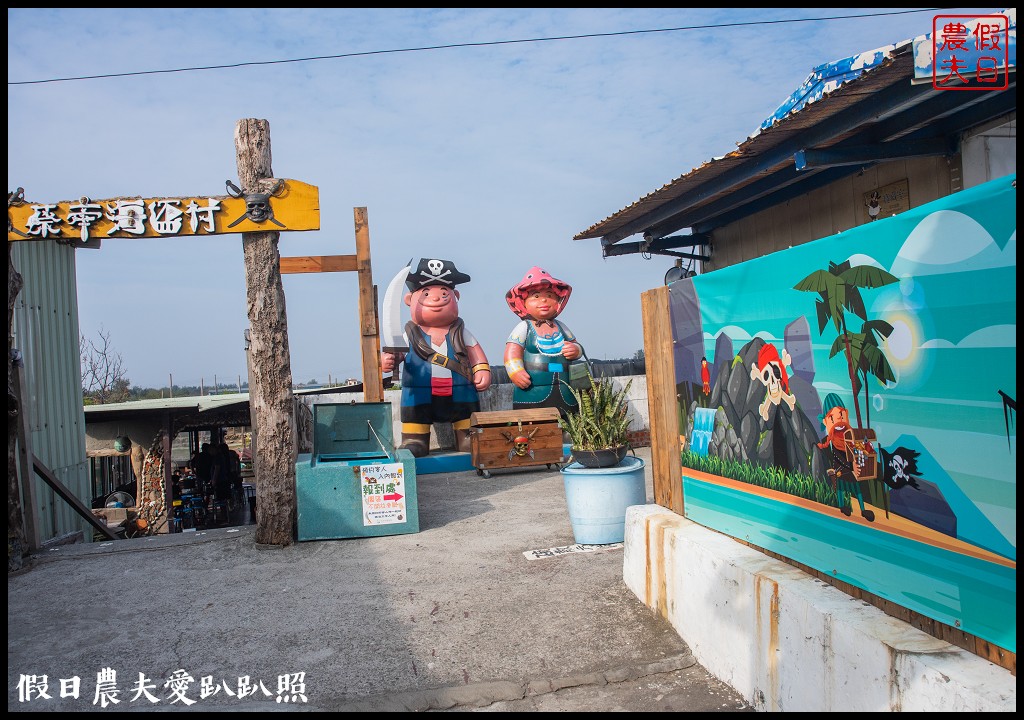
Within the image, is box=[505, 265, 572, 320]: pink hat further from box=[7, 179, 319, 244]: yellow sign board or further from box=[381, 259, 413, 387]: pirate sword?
box=[7, 179, 319, 244]: yellow sign board

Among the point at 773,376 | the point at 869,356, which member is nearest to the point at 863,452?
the point at 869,356

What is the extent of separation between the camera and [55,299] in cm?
808

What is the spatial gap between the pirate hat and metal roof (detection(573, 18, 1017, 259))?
366 cm

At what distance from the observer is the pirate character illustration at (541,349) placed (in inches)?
436

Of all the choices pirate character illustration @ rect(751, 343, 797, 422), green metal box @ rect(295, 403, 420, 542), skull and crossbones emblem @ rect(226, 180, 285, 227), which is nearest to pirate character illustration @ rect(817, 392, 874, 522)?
pirate character illustration @ rect(751, 343, 797, 422)

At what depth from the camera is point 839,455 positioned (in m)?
3.04

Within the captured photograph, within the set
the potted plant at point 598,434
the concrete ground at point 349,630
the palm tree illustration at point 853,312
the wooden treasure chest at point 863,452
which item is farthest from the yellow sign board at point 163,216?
the wooden treasure chest at point 863,452

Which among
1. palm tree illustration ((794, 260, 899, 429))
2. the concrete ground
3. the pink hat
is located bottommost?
the concrete ground

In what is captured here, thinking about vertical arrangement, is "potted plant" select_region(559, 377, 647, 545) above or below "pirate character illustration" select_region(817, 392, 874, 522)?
below

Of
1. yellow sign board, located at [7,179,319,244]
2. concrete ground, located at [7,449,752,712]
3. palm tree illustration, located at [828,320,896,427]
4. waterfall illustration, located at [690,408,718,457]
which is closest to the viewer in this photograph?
palm tree illustration, located at [828,320,896,427]

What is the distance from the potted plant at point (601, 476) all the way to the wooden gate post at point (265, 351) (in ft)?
8.08

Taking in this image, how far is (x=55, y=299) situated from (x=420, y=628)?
6.10 m

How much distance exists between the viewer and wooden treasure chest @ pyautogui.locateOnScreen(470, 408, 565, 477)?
9.51m

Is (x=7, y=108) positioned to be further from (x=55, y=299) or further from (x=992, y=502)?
(x=55, y=299)
